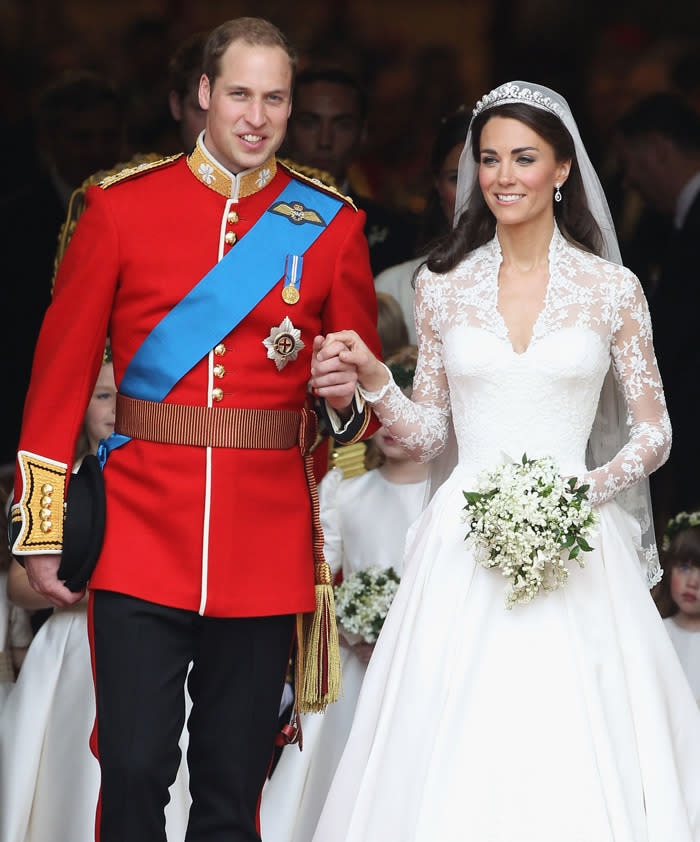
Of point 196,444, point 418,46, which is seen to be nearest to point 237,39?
point 196,444

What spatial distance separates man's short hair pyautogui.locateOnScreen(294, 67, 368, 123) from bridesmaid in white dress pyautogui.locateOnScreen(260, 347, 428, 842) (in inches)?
43.8

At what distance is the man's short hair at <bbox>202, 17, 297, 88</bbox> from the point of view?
3840 millimetres

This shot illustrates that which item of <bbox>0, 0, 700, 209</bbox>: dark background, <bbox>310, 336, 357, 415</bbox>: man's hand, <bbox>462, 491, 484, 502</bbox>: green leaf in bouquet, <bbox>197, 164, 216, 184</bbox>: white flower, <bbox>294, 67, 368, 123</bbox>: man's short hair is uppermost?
<bbox>0, 0, 700, 209</bbox>: dark background

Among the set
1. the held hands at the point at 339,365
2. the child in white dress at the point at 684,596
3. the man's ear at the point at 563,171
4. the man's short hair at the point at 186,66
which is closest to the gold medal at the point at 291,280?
the held hands at the point at 339,365

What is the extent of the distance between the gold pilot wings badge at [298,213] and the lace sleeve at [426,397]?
0.39 meters

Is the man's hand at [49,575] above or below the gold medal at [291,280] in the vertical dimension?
below

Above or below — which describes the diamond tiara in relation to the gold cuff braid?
above

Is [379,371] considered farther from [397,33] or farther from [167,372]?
[397,33]

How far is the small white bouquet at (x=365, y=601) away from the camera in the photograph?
494 cm

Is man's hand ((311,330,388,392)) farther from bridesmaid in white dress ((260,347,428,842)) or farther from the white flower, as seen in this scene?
bridesmaid in white dress ((260,347,428,842))

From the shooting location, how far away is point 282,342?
3865 mm

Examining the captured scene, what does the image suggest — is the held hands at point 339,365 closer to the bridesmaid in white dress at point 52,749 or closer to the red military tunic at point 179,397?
the red military tunic at point 179,397

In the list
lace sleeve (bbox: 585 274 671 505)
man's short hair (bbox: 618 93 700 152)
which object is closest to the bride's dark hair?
lace sleeve (bbox: 585 274 671 505)

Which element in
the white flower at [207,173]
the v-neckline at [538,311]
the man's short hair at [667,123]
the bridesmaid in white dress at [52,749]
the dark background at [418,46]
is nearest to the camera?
the white flower at [207,173]
